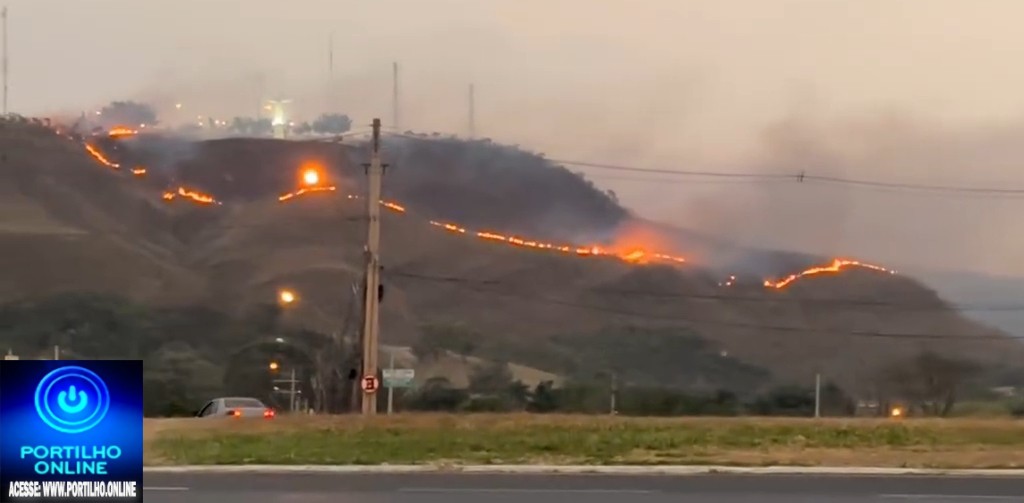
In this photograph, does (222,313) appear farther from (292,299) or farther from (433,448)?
(433,448)

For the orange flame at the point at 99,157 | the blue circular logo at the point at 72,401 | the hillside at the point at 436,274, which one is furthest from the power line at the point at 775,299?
the blue circular logo at the point at 72,401

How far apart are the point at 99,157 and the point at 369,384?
8861 cm

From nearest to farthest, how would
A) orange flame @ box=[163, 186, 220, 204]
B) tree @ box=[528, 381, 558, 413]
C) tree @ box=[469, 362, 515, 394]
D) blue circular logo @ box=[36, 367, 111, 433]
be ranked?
blue circular logo @ box=[36, 367, 111, 433], tree @ box=[528, 381, 558, 413], tree @ box=[469, 362, 515, 394], orange flame @ box=[163, 186, 220, 204]

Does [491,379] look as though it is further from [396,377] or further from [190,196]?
[190,196]

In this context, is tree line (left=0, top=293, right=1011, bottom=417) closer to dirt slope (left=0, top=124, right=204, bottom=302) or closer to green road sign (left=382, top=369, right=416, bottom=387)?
dirt slope (left=0, top=124, right=204, bottom=302)

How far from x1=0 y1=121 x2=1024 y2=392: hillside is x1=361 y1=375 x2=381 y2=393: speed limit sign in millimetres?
30536

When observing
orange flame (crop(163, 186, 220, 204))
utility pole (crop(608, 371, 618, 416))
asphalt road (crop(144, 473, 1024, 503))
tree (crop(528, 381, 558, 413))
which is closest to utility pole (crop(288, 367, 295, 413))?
tree (crop(528, 381, 558, 413))

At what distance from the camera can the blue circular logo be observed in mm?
4504

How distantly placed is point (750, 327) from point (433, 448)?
222 feet

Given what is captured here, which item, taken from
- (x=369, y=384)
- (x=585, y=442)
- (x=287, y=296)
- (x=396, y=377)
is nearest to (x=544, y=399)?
(x=396, y=377)

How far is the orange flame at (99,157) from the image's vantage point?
109m

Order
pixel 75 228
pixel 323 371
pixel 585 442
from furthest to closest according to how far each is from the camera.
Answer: pixel 75 228 → pixel 323 371 → pixel 585 442

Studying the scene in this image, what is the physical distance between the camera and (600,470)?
1709cm

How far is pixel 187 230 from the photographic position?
105m
